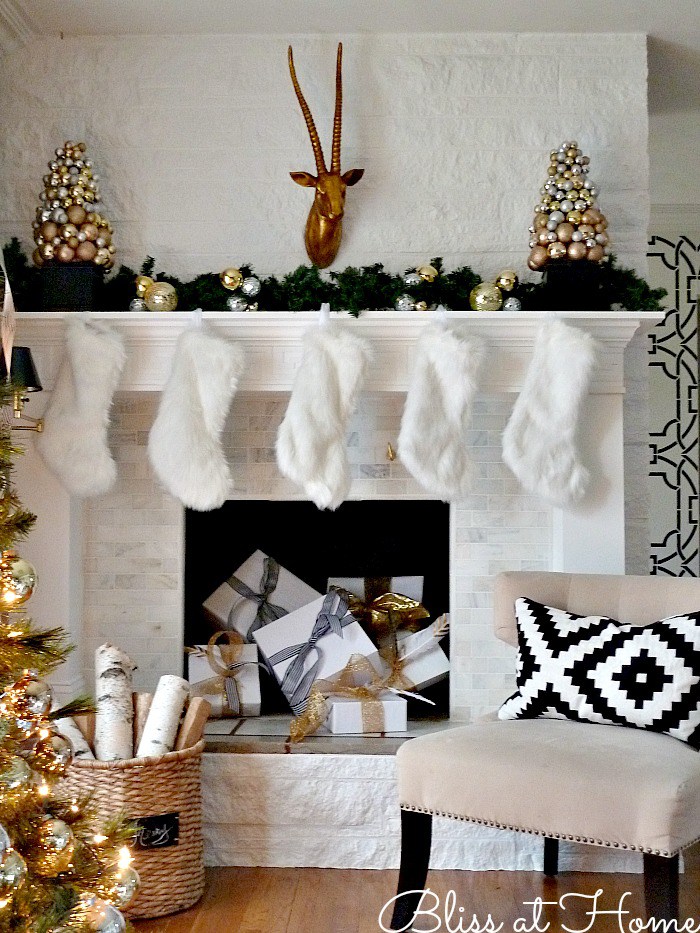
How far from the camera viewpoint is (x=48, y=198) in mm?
2732

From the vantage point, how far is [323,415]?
258 cm

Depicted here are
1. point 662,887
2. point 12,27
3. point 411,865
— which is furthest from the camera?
point 12,27

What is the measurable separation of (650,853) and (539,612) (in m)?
0.62

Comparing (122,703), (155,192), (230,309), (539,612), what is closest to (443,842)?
(539,612)

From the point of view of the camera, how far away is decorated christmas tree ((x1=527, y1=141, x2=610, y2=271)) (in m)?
2.69

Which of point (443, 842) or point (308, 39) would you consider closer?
point (443, 842)

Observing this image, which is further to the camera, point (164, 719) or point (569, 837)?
point (164, 719)

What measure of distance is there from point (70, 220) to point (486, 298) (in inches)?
46.1

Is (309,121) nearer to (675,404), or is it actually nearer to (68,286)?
(68,286)

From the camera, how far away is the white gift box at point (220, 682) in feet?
9.45

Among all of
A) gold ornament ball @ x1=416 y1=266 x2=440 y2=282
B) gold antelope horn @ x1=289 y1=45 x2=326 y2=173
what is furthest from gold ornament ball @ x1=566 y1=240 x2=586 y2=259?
gold antelope horn @ x1=289 y1=45 x2=326 y2=173

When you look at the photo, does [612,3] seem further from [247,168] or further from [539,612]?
Answer: [539,612]

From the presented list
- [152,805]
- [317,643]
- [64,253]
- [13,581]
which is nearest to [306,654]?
[317,643]

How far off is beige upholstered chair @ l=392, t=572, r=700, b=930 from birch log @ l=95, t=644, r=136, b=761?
721 millimetres
